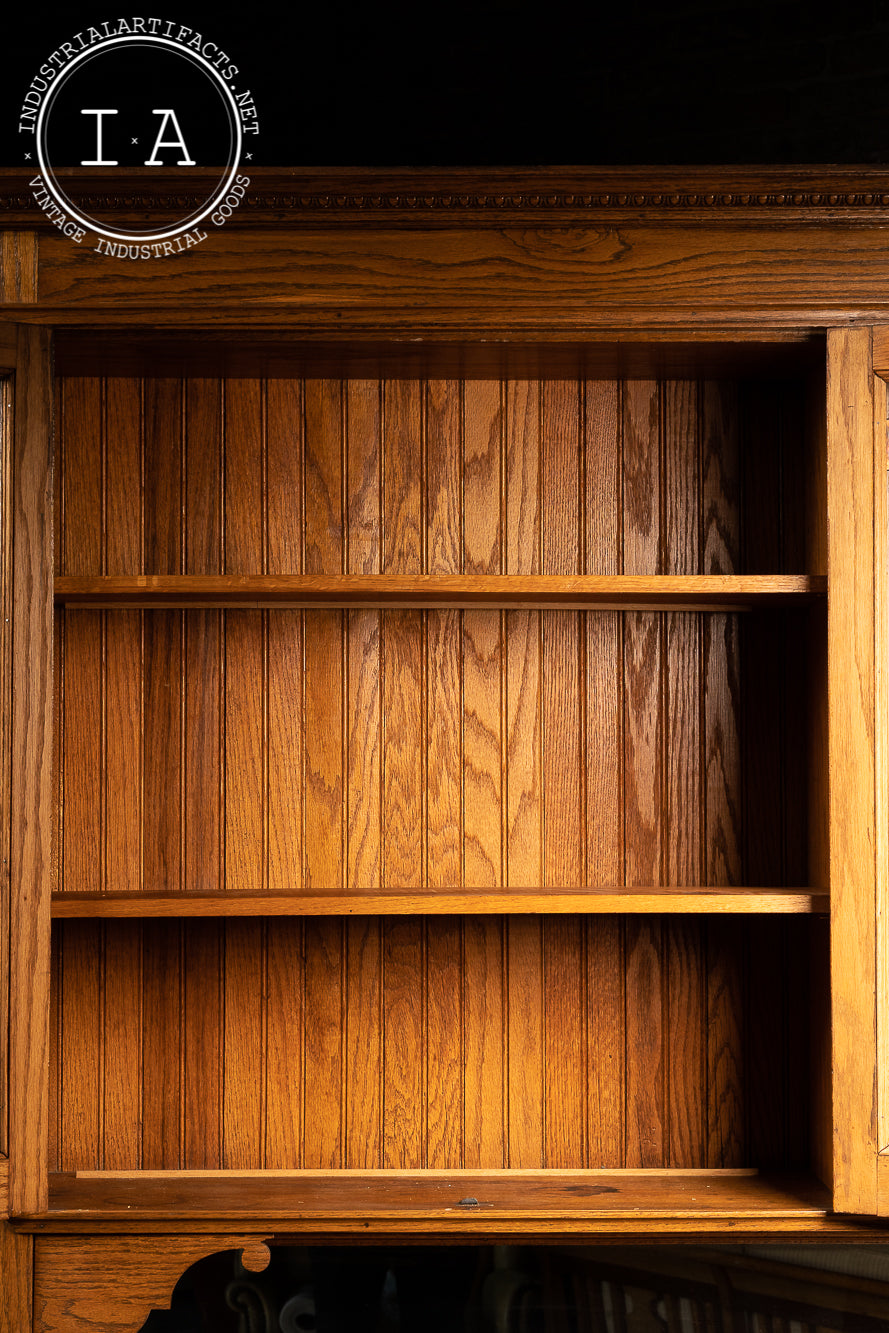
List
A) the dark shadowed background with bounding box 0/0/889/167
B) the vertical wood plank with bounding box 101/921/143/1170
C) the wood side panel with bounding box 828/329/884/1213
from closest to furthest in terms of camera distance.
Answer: the wood side panel with bounding box 828/329/884/1213 < the vertical wood plank with bounding box 101/921/143/1170 < the dark shadowed background with bounding box 0/0/889/167

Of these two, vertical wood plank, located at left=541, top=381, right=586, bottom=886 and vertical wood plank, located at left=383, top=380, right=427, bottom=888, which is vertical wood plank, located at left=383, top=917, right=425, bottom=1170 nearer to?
vertical wood plank, located at left=383, top=380, right=427, bottom=888

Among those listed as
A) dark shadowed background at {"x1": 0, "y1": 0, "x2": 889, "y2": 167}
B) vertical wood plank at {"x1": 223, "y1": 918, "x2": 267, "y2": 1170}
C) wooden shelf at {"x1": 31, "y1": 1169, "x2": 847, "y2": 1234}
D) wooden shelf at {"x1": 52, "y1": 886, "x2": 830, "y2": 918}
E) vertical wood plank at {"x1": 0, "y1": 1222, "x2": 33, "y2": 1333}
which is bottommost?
vertical wood plank at {"x1": 0, "y1": 1222, "x2": 33, "y2": 1333}

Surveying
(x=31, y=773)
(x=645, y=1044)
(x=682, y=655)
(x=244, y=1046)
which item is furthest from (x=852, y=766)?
(x=31, y=773)

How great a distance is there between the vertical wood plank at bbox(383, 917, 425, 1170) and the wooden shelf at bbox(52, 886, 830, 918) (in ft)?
0.80

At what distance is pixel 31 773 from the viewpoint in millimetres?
1678

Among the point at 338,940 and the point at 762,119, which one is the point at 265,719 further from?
the point at 762,119

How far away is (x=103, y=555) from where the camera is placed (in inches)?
78.1

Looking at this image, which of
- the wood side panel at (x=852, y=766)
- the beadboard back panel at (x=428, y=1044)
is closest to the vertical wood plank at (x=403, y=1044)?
the beadboard back panel at (x=428, y=1044)

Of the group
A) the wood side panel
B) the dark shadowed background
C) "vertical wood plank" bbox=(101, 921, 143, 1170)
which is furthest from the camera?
the dark shadowed background

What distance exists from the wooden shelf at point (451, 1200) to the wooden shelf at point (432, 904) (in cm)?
44

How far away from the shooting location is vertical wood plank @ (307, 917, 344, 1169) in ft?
6.40

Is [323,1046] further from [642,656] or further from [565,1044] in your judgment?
[642,656]

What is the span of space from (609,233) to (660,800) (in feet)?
3.06

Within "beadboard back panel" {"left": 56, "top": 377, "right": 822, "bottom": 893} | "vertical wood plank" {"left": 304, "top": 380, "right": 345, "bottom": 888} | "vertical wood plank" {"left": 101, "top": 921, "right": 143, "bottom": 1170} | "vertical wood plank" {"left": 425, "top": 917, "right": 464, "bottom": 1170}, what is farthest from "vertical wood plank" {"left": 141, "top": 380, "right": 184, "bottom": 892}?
"vertical wood plank" {"left": 425, "top": 917, "right": 464, "bottom": 1170}
